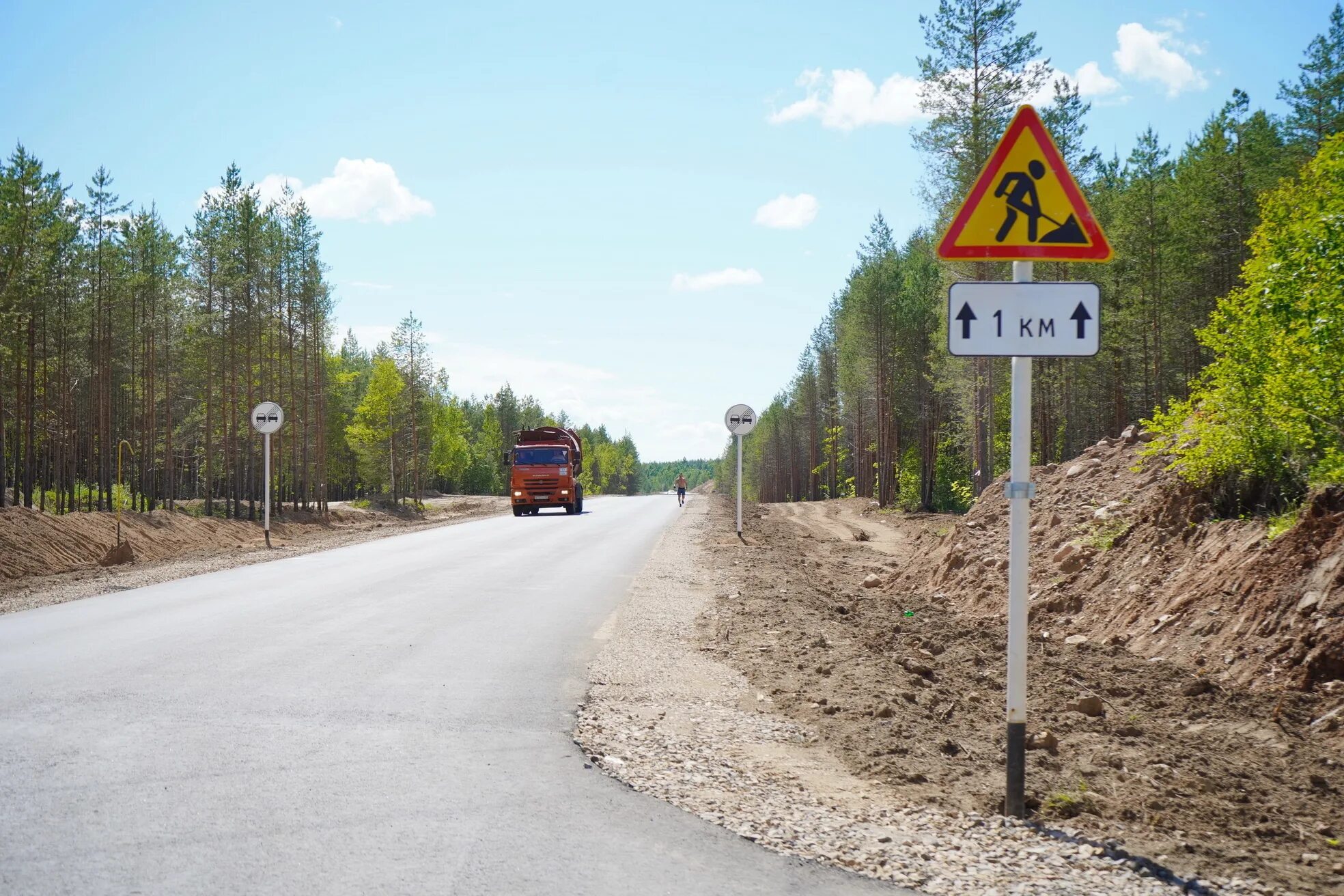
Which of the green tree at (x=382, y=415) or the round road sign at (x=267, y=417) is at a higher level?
the green tree at (x=382, y=415)

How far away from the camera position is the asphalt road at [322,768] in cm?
380

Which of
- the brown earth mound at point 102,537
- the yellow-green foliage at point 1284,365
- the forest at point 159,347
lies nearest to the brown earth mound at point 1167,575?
the yellow-green foliage at point 1284,365

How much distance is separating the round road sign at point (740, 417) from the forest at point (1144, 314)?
9.13 m

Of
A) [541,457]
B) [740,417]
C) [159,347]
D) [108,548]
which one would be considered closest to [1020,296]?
[740,417]

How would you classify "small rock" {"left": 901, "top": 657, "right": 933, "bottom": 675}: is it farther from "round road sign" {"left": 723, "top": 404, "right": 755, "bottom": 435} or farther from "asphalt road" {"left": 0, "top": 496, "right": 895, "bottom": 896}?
"round road sign" {"left": 723, "top": 404, "right": 755, "bottom": 435}

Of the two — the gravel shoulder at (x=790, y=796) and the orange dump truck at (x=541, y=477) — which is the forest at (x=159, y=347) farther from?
the gravel shoulder at (x=790, y=796)

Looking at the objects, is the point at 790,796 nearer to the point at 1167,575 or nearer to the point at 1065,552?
the point at 1167,575

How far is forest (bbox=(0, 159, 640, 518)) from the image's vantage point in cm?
3509

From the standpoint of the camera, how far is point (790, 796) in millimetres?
4891

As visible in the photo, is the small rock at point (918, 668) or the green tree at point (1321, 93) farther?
the green tree at point (1321, 93)

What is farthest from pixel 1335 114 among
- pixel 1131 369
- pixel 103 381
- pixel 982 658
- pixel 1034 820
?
pixel 103 381

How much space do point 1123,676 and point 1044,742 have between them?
2.24m

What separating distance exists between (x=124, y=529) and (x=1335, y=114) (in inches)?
1728

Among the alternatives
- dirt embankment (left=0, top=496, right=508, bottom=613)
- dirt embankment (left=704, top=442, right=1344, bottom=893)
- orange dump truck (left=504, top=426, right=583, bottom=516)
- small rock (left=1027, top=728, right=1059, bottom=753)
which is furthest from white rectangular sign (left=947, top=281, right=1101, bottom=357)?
orange dump truck (left=504, top=426, right=583, bottom=516)
